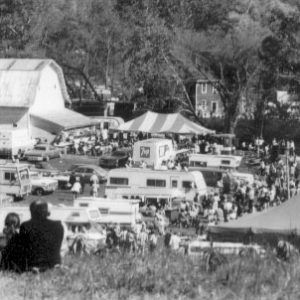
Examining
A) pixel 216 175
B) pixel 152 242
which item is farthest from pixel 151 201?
pixel 152 242

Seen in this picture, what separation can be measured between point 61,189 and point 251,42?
921 centimetres

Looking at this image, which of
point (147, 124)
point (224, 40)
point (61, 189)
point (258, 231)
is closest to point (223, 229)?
point (258, 231)

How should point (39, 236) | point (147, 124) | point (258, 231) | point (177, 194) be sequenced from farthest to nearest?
point (147, 124), point (177, 194), point (258, 231), point (39, 236)

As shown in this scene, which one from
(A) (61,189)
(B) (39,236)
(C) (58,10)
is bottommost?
(A) (61,189)

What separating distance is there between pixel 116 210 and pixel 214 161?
353 cm

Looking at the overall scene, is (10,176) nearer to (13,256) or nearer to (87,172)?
(87,172)

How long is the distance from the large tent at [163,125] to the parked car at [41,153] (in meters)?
1.47

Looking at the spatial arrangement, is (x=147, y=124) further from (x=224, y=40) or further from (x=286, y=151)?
(x=224, y=40)

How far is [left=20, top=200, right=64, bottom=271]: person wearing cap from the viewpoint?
3.46 metres

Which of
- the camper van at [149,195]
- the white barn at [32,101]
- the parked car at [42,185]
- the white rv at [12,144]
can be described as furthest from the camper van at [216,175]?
the white barn at [32,101]

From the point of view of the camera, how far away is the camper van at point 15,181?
954 cm

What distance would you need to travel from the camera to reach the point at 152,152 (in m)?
11.7

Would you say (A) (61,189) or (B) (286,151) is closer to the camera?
(A) (61,189)

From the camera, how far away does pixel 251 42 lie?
17953mm
